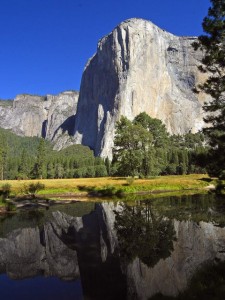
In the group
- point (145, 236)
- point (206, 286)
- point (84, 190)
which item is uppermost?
point (84, 190)

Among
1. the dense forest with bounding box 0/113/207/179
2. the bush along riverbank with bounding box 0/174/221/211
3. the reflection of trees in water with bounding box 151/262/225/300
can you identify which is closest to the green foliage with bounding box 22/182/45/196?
the bush along riverbank with bounding box 0/174/221/211

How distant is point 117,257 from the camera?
1839 centimetres

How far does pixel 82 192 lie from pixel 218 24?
42061 millimetres

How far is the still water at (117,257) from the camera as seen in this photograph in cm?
1379

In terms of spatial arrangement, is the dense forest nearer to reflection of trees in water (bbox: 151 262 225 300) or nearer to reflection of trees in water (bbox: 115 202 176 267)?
reflection of trees in water (bbox: 115 202 176 267)

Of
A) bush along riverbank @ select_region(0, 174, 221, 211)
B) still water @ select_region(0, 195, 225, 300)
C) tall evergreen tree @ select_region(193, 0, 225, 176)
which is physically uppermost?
tall evergreen tree @ select_region(193, 0, 225, 176)

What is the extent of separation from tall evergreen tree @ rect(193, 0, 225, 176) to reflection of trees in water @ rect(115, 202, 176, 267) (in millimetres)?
5621

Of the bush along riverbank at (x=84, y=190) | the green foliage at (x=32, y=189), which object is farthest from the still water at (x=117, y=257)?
the green foliage at (x=32, y=189)

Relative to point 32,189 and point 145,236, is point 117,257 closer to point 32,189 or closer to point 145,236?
point 145,236

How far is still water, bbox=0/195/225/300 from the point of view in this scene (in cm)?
1379

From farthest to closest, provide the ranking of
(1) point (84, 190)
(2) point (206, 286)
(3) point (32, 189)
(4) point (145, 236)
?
(1) point (84, 190)
(3) point (32, 189)
(4) point (145, 236)
(2) point (206, 286)

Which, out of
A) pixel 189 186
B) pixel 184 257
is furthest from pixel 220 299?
pixel 189 186

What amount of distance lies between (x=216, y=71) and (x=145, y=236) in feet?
38.1

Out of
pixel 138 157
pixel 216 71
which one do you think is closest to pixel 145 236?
pixel 216 71
